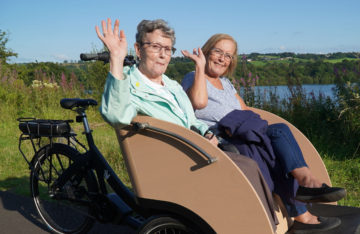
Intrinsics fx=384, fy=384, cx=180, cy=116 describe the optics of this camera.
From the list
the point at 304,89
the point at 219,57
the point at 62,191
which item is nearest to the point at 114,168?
the point at 62,191

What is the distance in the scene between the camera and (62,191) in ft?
10.5

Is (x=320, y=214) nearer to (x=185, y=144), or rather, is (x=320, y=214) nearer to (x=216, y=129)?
(x=216, y=129)

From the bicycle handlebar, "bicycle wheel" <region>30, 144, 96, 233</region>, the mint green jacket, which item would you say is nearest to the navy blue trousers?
the mint green jacket

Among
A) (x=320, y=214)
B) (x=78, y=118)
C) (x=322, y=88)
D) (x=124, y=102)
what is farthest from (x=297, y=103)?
(x=124, y=102)

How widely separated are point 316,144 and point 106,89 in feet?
12.7

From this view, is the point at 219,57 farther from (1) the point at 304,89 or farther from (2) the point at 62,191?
(1) the point at 304,89

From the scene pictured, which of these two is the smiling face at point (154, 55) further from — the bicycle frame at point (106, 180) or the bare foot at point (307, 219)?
the bare foot at point (307, 219)

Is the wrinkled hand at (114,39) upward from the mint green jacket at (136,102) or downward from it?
upward

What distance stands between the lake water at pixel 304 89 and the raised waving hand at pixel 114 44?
4.32 m

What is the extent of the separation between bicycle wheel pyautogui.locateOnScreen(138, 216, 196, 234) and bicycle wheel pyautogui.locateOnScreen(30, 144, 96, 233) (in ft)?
2.73

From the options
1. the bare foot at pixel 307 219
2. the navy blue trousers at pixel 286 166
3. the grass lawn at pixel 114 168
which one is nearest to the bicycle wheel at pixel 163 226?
the navy blue trousers at pixel 286 166

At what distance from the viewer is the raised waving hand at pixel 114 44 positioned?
2.28 m

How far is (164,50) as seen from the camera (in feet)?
8.64

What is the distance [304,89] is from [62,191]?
4.70m
